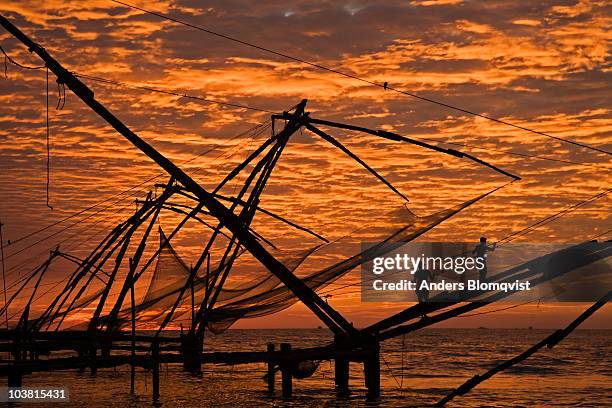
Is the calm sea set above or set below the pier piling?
below

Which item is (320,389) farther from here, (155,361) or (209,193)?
(209,193)

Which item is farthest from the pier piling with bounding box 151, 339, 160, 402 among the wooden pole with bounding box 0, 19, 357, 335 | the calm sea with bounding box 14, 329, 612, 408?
the wooden pole with bounding box 0, 19, 357, 335

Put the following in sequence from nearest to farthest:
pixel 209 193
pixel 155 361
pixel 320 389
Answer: pixel 209 193
pixel 155 361
pixel 320 389

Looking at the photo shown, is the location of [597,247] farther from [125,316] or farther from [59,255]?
[59,255]

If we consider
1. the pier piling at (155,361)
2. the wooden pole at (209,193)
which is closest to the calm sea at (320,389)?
the pier piling at (155,361)

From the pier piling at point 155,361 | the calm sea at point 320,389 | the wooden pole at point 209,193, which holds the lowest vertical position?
the calm sea at point 320,389

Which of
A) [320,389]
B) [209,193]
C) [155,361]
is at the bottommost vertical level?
[320,389]

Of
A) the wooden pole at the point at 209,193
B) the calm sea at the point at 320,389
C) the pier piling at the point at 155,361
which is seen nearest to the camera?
the wooden pole at the point at 209,193

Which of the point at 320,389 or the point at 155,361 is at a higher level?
the point at 155,361

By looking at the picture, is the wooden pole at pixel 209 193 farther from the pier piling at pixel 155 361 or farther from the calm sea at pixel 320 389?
the calm sea at pixel 320 389

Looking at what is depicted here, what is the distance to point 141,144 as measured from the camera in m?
14.1

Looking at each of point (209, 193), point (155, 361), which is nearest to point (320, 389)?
point (155, 361)

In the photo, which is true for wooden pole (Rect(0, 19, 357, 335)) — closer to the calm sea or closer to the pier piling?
the pier piling

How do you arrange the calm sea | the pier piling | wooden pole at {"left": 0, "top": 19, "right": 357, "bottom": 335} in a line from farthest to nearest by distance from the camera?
the calm sea, the pier piling, wooden pole at {"left": 0, "top": 19, "right": 357, "bottom": 335}
